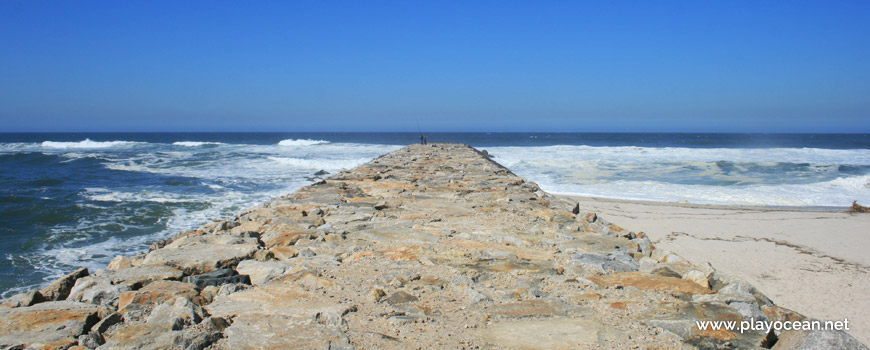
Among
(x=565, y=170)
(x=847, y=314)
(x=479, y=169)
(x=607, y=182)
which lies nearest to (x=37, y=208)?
(x=479, y=169)

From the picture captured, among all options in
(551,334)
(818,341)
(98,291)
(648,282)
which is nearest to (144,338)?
(98,291)

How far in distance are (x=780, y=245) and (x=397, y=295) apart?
7611 mm

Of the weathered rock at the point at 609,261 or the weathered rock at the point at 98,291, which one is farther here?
the weathered rock at the point at 609,261

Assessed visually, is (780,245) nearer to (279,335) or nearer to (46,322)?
(279,335)

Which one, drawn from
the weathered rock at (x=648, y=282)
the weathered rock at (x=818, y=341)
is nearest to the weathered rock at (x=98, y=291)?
the weathered rock at (x=648, y=282)

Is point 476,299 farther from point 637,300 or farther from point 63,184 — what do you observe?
point 63,184

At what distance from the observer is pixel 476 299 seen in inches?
90.4

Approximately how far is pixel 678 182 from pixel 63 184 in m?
17.8

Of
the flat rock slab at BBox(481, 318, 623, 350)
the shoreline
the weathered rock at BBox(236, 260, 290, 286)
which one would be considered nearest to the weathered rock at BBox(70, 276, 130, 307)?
the weathered rock at BBox(236, 260, 290, 286)

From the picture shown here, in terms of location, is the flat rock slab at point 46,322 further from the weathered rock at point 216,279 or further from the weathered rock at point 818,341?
the weathered rock at point 818,341

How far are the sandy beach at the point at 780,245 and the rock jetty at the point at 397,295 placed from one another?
3.11 meters

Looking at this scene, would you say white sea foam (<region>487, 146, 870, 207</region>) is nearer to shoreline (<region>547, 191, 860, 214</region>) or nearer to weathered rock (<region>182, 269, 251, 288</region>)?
shoreline (<region>547, 191, 860, 214</region>)

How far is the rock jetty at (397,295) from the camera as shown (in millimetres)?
1862

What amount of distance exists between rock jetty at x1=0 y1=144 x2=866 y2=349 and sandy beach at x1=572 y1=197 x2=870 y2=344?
3.11 meters
